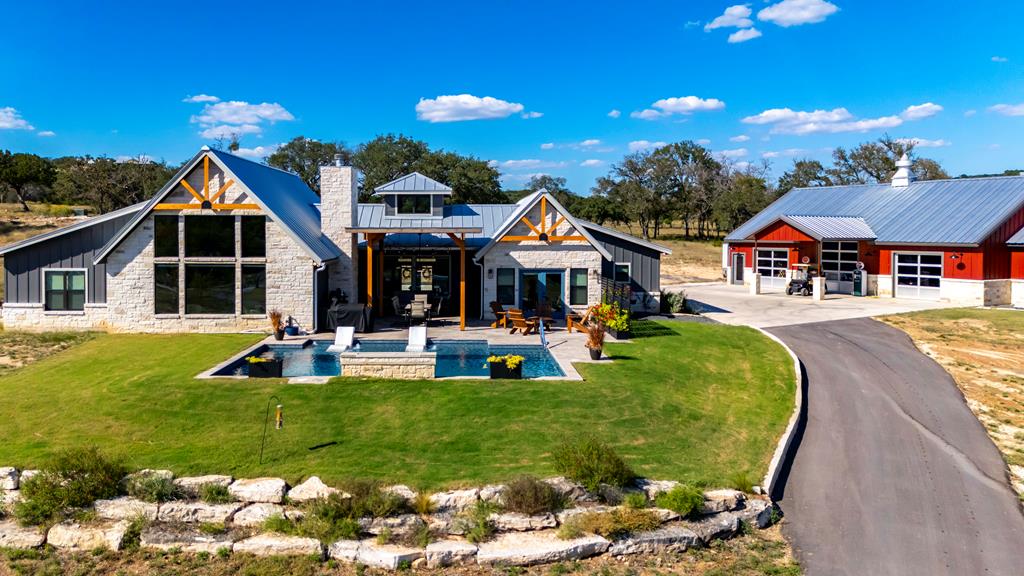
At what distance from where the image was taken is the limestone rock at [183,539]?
9.23 m

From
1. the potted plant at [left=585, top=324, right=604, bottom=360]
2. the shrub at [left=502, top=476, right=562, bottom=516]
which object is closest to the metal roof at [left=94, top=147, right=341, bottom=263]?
the potted plant at [left=585, top=324, right=604, bottom=360]

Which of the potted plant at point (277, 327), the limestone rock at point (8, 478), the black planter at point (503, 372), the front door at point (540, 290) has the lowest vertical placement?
the limestone rock at point (8, 478)

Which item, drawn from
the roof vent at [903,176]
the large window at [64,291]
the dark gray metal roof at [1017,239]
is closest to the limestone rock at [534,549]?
the large window at [64,291]

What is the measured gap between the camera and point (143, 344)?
69.9ft

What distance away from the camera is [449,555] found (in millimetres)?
9047

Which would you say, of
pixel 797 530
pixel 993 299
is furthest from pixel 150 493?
pixel 993 299

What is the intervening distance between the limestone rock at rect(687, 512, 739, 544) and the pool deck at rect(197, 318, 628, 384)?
7.46 metres

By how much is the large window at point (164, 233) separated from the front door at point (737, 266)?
33415 millimetres

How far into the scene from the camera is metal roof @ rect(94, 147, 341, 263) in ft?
75.1

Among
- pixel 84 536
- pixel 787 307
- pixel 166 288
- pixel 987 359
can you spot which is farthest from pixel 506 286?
pixel 84 536

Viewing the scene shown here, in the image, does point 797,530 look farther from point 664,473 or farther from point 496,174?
point 496,174

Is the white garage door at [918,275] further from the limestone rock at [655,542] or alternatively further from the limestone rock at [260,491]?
the limestone rock at [260,491]

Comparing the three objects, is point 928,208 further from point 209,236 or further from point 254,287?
point 209,236

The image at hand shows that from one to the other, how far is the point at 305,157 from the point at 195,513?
7456cm
